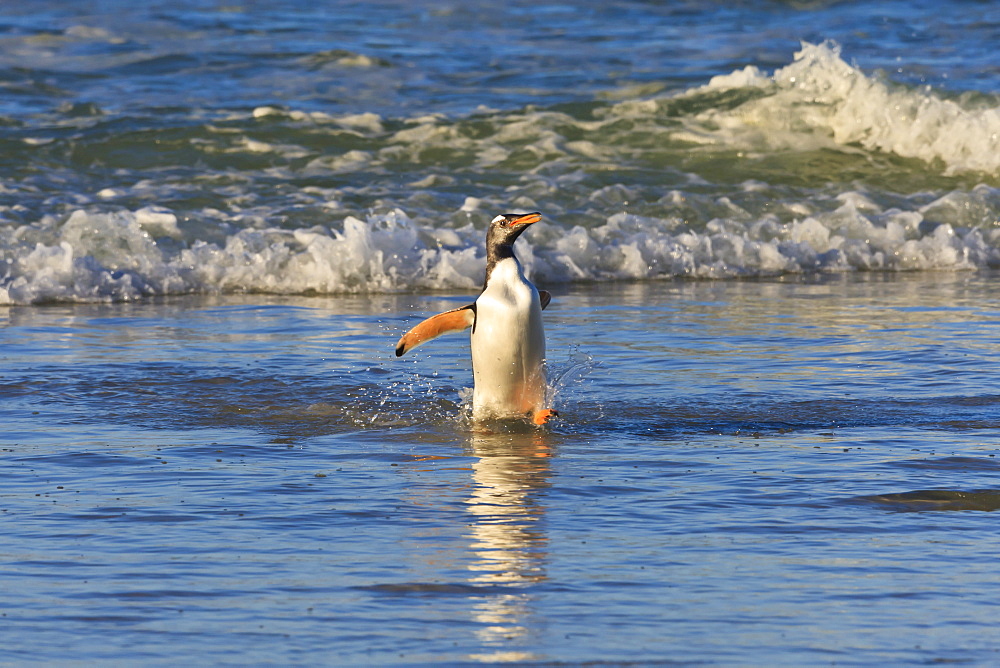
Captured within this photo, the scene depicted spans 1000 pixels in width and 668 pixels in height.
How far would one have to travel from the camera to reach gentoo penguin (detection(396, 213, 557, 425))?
713 cm

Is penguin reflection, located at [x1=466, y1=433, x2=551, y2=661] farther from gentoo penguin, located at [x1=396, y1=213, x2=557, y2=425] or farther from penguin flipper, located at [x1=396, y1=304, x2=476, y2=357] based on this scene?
penguin flipper, located at [x1=396, y1=304, x2=476, y2=357]

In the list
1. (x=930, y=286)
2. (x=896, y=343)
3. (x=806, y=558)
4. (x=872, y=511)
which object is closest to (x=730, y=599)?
(x=806, y=558)

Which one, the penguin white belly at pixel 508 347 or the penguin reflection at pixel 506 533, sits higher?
the penguin white belly at pixel 508 347

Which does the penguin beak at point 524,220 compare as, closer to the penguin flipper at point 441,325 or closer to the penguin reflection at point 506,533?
the penguin flipper at point 441,325

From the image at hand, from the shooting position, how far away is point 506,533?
194 inches

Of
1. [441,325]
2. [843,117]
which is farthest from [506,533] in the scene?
[843,117]

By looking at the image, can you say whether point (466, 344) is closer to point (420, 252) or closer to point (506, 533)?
point (420, 252)

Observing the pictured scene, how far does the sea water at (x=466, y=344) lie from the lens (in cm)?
420

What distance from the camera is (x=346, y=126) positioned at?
678 inches

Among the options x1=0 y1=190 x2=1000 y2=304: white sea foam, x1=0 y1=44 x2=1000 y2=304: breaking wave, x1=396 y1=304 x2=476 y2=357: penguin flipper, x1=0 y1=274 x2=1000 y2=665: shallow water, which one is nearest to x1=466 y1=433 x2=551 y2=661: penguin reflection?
x1=0 y1=274 x2=1000 y2=665: shallow water

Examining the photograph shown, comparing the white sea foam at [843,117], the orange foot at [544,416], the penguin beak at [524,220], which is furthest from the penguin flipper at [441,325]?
the white sea foam at [843,117]

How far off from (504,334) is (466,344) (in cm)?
207

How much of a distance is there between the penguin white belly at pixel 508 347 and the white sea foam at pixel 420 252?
4503 millimetres

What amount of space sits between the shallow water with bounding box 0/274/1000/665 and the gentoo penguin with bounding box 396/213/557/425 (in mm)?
177
